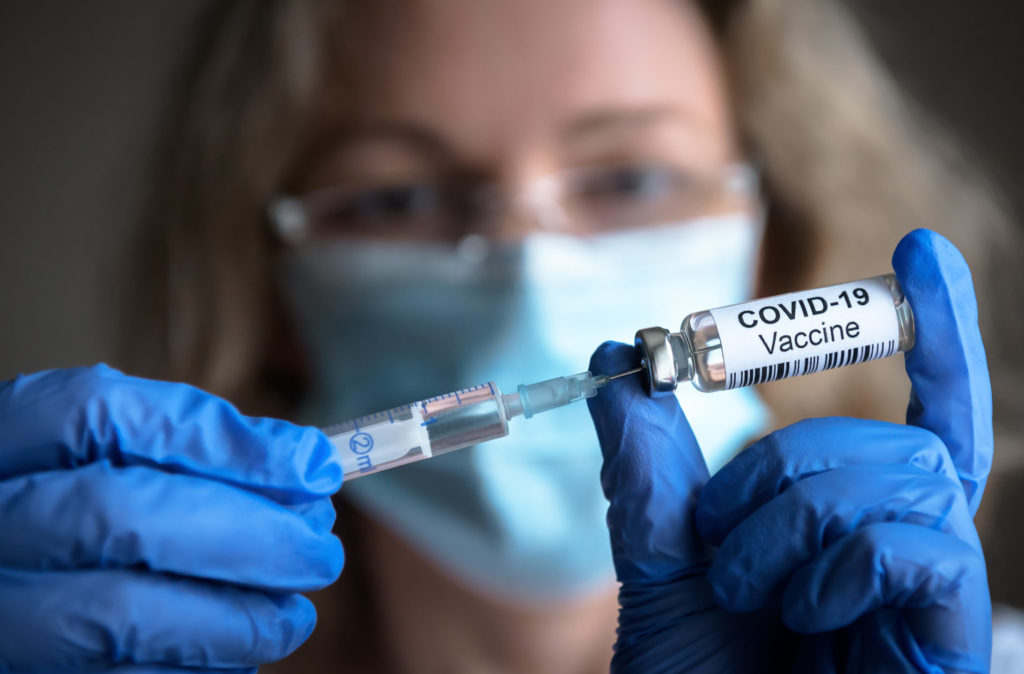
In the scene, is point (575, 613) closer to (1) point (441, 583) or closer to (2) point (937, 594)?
(1) point (441, 583)

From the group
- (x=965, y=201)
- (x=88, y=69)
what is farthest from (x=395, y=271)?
(x=88, y=69)

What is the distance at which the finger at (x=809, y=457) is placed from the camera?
A: 895 millimetres

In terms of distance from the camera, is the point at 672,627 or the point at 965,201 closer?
the point at 672,627

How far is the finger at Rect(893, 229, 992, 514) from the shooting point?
0.92m

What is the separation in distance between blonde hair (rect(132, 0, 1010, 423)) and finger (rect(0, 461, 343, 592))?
1.13m

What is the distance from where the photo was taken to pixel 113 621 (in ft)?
2.68

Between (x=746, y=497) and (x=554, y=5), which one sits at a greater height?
(x=554, y=5)

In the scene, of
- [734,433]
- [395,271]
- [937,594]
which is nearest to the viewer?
[937,594]

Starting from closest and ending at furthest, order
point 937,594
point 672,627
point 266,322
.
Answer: point 937,594 < point 672,627 < point 266,322

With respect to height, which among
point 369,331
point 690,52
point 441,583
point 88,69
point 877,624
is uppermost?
point 88,69

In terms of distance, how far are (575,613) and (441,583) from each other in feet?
1.16

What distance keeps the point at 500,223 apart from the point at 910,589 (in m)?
1.08

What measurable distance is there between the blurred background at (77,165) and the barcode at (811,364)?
1.64 metres

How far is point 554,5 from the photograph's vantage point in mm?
1590
